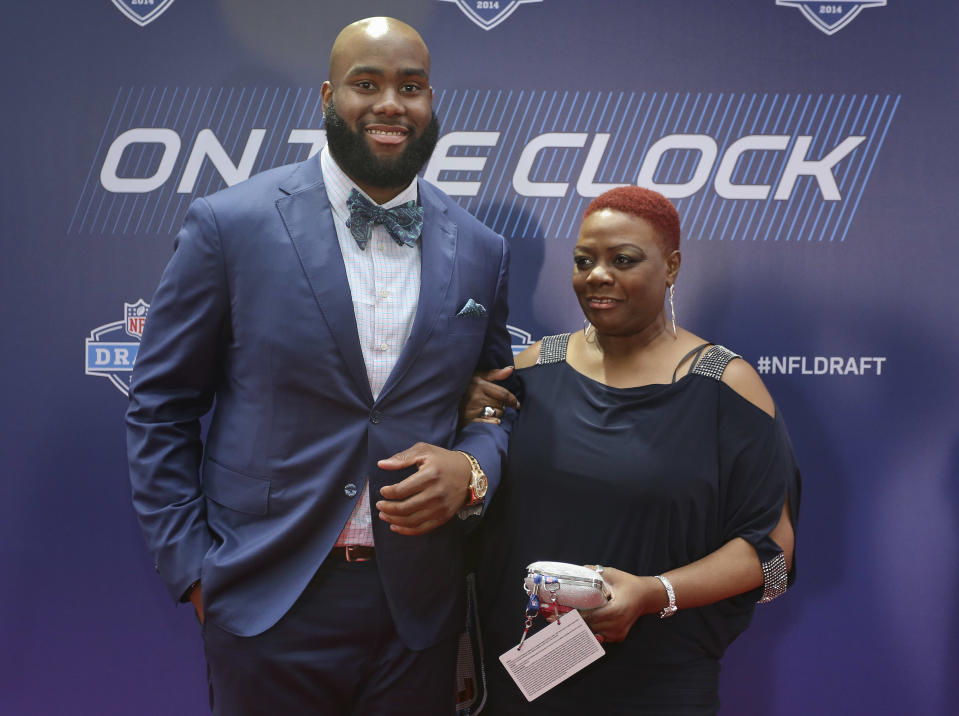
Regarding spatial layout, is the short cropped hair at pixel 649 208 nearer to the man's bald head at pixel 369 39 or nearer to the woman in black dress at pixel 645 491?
the woman in black dress at pixel 645 491

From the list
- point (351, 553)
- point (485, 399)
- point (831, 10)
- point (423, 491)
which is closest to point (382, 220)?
point (485, 399)

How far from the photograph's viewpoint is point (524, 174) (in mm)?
2777

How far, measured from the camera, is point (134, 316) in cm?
281

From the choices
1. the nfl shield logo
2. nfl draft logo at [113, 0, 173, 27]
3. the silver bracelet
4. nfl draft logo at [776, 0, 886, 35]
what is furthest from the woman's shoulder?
nfl draft logo at [113, 0, 173, 27]

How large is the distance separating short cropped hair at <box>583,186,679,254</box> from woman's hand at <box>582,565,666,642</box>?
82 centimetres

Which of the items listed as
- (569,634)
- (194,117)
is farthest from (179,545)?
(194,117)

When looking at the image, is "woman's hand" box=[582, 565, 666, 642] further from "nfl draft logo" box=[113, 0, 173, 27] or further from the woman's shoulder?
"nfl draft logo" box=[113, 0, 173, 27]

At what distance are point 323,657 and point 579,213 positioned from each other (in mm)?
1673

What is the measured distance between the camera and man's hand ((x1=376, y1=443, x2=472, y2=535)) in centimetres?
170

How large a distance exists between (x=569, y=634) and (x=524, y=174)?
1549mm

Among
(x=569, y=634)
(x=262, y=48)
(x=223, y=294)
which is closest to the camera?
(x=223, y=294)

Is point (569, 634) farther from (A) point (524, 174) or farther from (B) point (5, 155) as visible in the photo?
(B) point (5, 155)

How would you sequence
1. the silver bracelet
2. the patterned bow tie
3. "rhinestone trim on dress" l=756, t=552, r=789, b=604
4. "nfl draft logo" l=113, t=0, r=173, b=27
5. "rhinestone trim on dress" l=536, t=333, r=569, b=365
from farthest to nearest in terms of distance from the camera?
"nfl draft logo" l=113, t=0, r=173, b=27
"rhinestone trim on dress" l=536, t=333, r=569, b=365
"rhinestone trim on dress" l=756, t=552, r=789, b=604
the silver bracelet
the patterned bow tie

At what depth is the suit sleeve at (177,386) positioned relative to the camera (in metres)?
1.73
